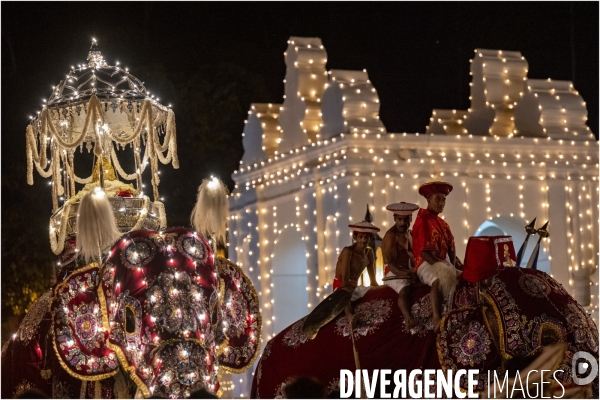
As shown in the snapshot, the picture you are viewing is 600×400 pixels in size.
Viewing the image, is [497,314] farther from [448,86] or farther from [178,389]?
[448,86]

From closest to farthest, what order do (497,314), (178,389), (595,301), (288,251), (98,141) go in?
(178,389)
(497,314)
(98,141)
(595,301)
(288,251)

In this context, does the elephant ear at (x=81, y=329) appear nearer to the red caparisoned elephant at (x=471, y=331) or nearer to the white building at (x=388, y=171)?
the red caparisoned elephant at (x=471, y=331)

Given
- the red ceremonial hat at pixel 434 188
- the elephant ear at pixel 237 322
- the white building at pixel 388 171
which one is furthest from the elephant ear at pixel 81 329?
the white building at pixel 388 171

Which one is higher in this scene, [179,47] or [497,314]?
[179,47]

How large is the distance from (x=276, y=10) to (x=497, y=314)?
14124 millimetres

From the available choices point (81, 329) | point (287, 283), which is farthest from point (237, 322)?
point (287, 283)

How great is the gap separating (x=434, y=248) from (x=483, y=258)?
30.2 inches

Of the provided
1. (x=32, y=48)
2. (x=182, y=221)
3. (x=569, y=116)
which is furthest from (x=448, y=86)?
(x=32, y=48)

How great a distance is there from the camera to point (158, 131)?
11.6 m

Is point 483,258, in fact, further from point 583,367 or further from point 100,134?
point 100,134

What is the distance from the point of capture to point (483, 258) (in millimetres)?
9414

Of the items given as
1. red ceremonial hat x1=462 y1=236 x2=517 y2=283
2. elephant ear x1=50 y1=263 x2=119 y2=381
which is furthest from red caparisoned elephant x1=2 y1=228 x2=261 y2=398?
red ceremonial hat x1=462 y1=236 x2=517 y2=283

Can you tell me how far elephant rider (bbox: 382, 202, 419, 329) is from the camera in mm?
10297

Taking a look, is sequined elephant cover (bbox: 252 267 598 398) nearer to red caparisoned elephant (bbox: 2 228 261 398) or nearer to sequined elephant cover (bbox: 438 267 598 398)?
sequined elephant cover (bbox: 438 267 598 398)
